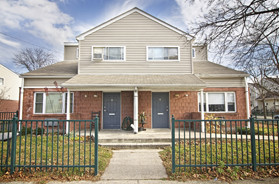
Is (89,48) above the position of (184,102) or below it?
above

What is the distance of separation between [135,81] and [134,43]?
3027 mm

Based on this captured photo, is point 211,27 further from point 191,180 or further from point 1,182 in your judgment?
point 1,182

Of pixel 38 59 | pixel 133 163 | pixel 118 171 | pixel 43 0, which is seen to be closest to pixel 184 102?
pixel 133 163

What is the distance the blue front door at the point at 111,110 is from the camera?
10375 mm

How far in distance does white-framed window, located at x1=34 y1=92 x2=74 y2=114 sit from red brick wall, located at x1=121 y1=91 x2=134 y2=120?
333cm

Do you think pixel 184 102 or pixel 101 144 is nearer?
pixel 101 144

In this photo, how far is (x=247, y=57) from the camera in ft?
19.4

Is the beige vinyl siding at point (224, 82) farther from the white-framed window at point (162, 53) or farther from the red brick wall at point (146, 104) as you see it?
the red brick wall at point (146, 104)

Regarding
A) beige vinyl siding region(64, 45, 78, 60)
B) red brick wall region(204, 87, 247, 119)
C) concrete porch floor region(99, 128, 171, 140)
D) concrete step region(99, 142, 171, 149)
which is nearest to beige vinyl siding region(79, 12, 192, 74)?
red brick wall region(204, 87, 247, 119)

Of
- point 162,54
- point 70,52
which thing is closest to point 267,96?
point 162,54

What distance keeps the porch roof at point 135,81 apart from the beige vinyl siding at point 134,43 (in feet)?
2.02

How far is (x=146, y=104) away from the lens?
10469 millimetres

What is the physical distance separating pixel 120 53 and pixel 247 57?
23.4 ft

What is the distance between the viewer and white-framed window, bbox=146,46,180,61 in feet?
35.0
